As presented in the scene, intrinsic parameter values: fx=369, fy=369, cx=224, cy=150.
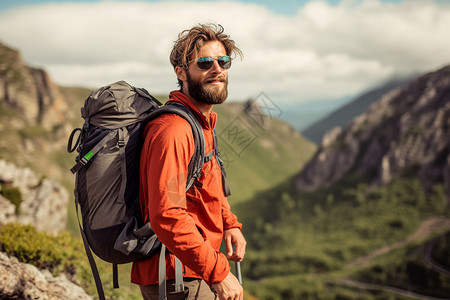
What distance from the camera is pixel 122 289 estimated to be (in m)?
8.45

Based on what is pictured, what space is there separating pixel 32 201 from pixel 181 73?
26608 millimetres

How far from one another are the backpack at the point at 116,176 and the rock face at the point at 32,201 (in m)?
9.48

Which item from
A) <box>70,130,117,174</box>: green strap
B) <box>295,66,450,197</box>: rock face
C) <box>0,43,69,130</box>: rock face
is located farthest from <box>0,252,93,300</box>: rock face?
<box>0,43,69,130</box>: rock face

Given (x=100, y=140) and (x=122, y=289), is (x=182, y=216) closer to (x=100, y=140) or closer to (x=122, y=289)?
(x=100, y=140)

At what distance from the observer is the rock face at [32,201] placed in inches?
614

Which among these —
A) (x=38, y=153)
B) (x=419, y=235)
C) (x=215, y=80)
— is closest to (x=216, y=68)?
(x=215, y=80)

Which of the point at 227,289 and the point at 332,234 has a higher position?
the point at 332,234

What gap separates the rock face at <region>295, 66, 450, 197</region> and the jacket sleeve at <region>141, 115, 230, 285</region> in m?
125

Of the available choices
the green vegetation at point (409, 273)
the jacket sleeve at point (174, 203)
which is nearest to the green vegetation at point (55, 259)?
the jacket sleeve at point (174, 203)

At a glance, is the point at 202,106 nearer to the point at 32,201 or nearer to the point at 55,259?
the point at 55,259

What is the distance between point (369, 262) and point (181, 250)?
375 feet

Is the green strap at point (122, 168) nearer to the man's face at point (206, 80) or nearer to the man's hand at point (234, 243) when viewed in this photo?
the man's face at point (206, 80)

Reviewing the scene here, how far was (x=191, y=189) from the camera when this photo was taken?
355 centimetres

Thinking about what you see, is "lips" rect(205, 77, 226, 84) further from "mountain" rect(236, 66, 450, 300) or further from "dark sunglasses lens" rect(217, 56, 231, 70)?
"mountain" rect(236, 66, 450, 300)
